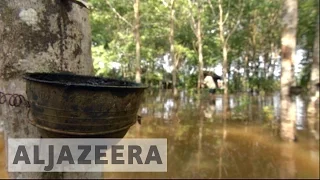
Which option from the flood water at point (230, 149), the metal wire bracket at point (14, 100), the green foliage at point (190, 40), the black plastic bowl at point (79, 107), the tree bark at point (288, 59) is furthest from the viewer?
the green foliage at point (190, 40)

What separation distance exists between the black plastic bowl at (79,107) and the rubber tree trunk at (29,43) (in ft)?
0.73

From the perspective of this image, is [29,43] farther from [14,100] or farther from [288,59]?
[288,59]

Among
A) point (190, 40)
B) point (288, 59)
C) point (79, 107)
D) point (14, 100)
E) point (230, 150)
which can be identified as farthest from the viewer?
point (190, 40)

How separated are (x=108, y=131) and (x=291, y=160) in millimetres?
3739

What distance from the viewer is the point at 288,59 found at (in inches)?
179

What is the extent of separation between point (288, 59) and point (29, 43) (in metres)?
4.33

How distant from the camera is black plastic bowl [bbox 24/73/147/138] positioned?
0.74 m

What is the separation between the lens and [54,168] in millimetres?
1044

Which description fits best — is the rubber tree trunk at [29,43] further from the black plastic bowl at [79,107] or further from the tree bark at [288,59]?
the tree bark at [288,59]

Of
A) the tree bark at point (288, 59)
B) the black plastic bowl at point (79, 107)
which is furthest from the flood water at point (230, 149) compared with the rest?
the black plastic bowl at point (79, 107)

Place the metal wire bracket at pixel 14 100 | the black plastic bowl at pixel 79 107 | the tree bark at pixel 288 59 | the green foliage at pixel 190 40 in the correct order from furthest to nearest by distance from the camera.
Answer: the green foliage at pixel 190 40 < the tree bark at pixel 288 59 < the metal wire bracket at pixel 14 100 < the black plastic bowl at pixel 79 107

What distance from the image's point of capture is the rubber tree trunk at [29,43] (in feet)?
3.23

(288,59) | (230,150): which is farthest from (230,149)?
(288,59)

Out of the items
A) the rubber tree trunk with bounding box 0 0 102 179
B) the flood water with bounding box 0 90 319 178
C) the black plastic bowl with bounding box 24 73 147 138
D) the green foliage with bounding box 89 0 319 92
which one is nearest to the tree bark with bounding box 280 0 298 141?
the flood water with bounding box 0 90 319 178
